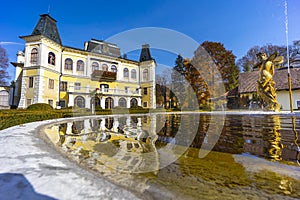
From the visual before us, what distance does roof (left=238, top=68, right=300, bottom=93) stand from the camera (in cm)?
2356

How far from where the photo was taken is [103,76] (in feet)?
88.7

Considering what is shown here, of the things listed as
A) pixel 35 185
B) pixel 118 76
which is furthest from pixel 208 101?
pixel 35 185

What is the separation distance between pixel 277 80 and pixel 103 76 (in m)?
29.6

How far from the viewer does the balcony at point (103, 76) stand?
26375mm

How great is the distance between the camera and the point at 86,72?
1022 inches

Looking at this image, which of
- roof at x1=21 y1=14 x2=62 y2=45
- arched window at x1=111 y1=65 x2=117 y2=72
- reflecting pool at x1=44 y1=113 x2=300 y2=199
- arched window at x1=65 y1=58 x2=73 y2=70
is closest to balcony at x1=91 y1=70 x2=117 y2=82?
arched window at x1=111 y1=65 x2=117 y2=72

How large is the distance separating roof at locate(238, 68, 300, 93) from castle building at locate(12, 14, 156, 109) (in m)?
16.7

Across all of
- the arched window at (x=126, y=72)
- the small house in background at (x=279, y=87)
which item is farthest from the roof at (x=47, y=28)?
the small house in background at (x=279, y=87)

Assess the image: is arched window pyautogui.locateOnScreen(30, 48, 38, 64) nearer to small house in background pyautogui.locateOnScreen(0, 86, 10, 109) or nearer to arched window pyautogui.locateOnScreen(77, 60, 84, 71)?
arched window pyautogui.locateOnScreen(77, 60, 84, 71)

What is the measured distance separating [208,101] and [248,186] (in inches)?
1088

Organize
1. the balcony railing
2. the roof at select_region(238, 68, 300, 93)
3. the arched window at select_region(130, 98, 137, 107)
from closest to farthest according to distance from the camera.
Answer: the balcony railing < the roof at select_region(238, 68, 300, 93) < the arched window at select_region(130, 98, 137, 107)

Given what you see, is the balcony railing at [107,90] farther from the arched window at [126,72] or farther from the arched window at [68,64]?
the arched window at [68,64]

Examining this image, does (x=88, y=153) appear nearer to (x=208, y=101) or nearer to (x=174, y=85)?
(x=208, y=101)

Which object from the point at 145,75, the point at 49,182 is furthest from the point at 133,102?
the point at 49,182
